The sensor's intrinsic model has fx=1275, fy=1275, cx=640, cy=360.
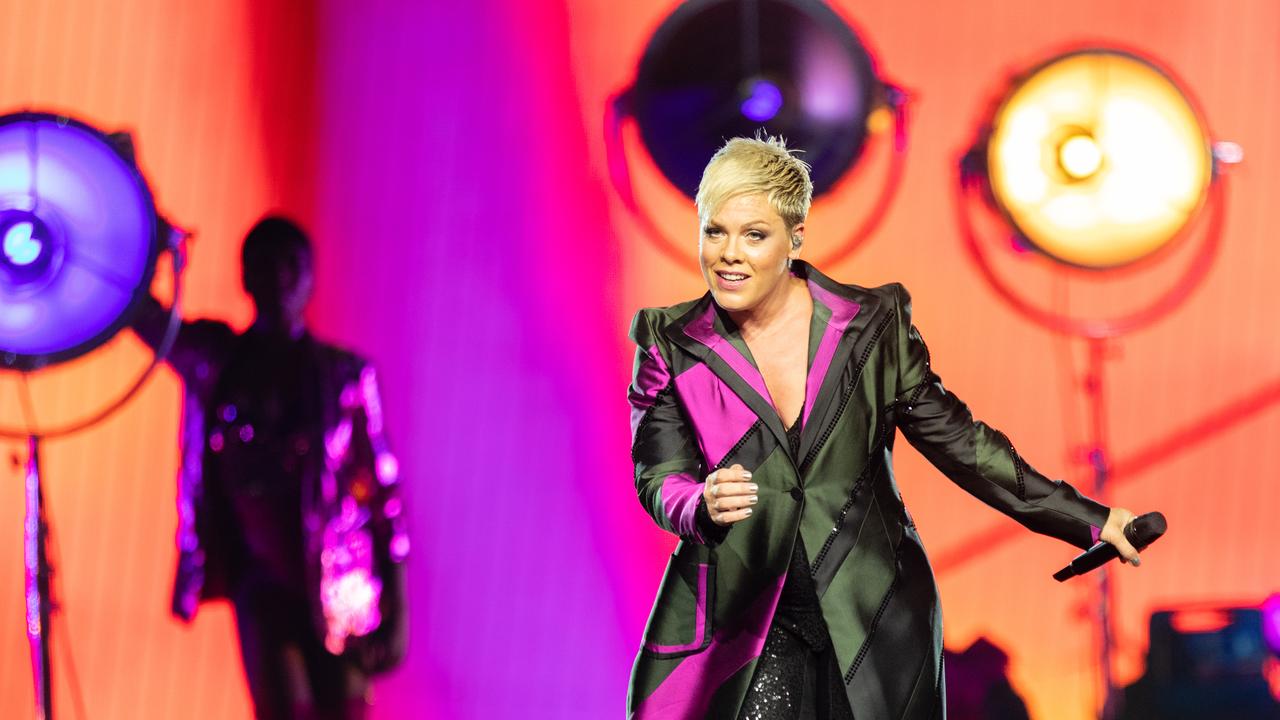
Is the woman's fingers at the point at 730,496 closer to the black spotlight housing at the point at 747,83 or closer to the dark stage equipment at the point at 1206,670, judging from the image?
the black spotlight housing at the point at 747,83

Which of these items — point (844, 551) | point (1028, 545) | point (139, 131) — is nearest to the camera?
point (844, 551)

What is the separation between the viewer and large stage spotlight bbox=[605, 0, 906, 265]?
10.5ft

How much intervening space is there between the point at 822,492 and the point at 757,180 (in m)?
0.48

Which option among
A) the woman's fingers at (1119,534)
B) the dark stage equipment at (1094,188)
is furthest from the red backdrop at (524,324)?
the woman's fingers at (1119,534)

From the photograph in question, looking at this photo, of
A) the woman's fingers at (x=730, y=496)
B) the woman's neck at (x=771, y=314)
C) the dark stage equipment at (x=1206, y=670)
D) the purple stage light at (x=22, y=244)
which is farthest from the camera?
the dark stage equipment at (x=1206, y=670)

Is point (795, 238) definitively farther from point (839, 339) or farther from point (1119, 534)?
point (1119, 534)

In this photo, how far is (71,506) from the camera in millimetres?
3236

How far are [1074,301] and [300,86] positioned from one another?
2.10 meters

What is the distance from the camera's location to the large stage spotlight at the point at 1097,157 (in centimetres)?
324

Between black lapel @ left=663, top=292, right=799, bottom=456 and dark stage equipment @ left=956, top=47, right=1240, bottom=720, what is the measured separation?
1.56 meters

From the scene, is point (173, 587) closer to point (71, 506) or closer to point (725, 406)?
point (71, 506)

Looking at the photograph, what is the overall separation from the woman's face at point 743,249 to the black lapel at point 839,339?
0.12 m

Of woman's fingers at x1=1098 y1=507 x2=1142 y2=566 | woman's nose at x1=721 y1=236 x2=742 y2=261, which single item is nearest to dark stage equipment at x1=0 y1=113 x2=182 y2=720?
woman's nose at x1=721 y1=236 x2=742 y2=261

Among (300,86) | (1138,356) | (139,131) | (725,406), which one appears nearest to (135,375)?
(139,131)
